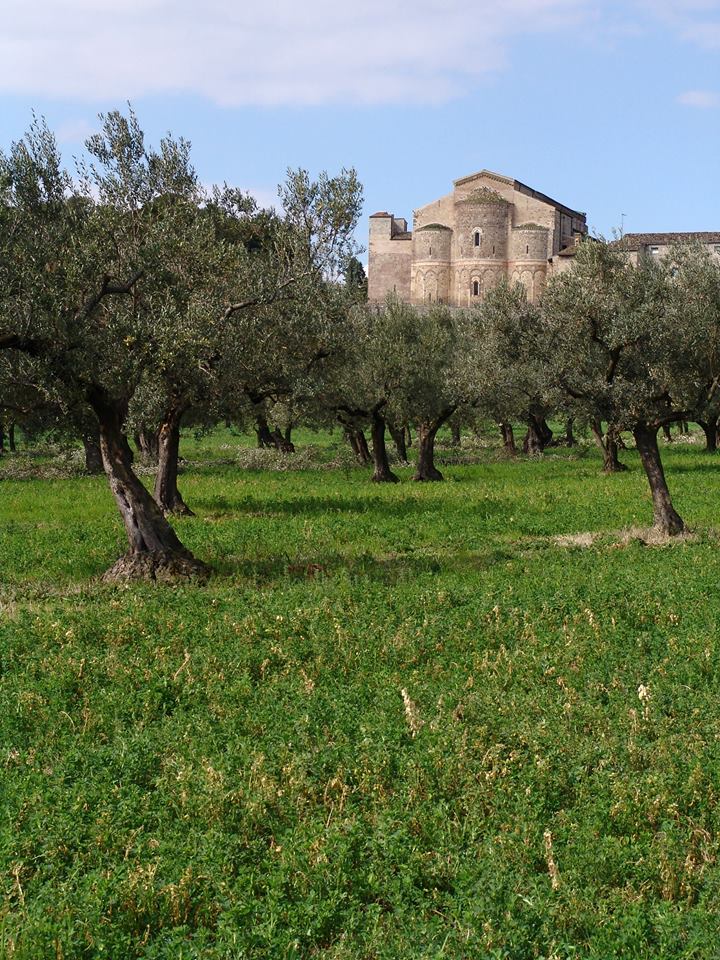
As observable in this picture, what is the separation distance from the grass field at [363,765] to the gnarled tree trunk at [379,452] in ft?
65.4

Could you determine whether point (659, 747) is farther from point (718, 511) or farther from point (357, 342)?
point (357, 342)

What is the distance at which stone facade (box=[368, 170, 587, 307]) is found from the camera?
105 metres

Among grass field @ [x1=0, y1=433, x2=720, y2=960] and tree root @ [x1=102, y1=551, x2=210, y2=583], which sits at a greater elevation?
tree root @ [x1=102, y1=551, x2=210, y2=583]

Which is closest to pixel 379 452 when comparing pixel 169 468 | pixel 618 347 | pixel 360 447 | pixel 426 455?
pixel 426 455

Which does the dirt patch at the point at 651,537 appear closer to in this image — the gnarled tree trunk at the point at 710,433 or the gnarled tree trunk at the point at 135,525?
the gnarled tree trunk at the point at 135,525

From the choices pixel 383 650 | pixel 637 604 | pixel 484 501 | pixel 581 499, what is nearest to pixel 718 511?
pixel 581 499

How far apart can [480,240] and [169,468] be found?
280ft

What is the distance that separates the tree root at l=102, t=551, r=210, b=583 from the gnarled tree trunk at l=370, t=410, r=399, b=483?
20.0m

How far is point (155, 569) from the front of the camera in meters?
16.3

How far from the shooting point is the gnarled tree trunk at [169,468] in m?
25.7

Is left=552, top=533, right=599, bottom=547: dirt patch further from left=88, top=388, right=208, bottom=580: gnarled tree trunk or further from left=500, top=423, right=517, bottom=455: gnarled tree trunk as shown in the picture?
left=500, top=423, right=517, bottom=455: gnarled tree trunk

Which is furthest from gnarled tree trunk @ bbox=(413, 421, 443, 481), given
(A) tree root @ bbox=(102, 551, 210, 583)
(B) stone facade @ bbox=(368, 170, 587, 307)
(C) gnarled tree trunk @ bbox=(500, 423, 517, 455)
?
(B) stone facade @ bbox=(368, 170, 587, 307)

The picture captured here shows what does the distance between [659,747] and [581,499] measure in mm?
19848

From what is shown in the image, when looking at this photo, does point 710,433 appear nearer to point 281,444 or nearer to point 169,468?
point 281,444
